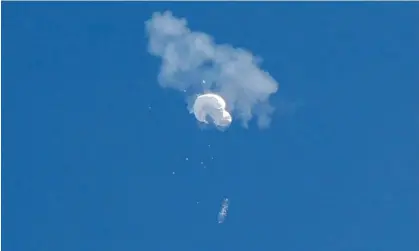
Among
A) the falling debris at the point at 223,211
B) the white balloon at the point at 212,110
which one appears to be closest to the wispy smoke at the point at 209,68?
the white balloon at the point at 212,110

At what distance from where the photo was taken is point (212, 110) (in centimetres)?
376

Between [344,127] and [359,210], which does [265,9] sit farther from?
[359,210]

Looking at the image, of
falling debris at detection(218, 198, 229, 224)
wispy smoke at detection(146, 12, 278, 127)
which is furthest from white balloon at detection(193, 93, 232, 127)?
falling debris at detection(218, 198, 229, 224)

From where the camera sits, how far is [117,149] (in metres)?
3.85

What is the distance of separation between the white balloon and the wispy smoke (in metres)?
0.04

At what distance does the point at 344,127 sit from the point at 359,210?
0.50 metres

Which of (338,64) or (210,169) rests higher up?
(338,64)

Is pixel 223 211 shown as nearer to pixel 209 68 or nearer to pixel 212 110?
pixel 212 110

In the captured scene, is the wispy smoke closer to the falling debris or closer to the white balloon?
the white balloon

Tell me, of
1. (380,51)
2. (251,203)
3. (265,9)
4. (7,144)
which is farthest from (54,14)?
(380,51)

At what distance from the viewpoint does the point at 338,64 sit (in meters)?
3.78

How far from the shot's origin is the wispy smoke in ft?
12.5

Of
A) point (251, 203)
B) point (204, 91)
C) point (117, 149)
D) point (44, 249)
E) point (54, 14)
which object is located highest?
point (54, 14)

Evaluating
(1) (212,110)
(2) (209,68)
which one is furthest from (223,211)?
(2) (209,68)
